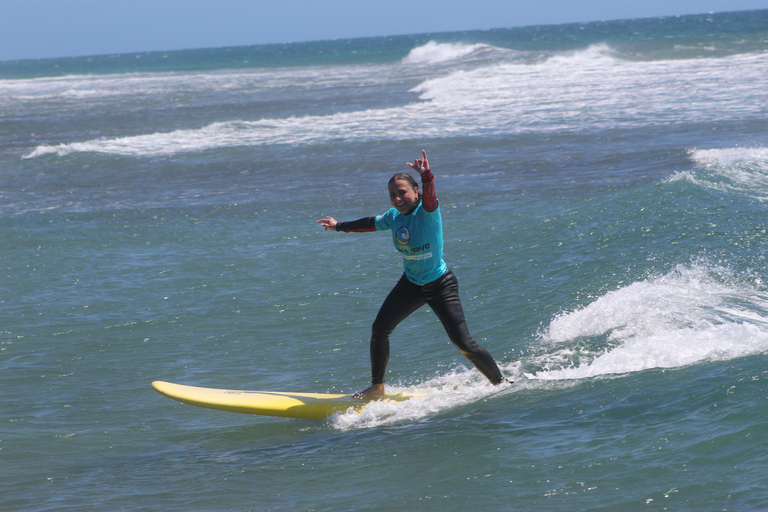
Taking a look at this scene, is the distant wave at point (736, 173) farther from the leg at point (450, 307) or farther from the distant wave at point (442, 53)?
the distant wave at point (442, 53)

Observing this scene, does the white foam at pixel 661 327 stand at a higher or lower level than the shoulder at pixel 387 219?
lower

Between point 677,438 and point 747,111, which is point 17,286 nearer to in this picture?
point 677,438

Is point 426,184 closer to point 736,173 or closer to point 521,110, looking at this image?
point 736,173

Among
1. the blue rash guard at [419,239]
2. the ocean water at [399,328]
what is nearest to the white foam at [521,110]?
the ocean water at [399,328]

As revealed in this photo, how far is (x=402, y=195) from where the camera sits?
5.25 meters

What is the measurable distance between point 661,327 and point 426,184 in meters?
2.91

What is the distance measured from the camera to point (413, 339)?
777cm

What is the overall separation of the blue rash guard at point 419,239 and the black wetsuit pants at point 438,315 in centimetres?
8

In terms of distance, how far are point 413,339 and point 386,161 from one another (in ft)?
35.0

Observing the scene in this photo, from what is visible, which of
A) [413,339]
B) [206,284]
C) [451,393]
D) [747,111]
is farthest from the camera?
[747,111]

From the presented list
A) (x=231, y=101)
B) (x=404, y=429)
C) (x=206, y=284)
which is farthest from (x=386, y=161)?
(x=231, y=101)

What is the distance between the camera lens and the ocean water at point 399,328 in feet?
15.3

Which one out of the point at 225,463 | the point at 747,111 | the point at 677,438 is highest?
the point at 747,111

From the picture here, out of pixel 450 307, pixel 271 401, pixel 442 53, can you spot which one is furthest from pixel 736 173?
pixel 442 53
